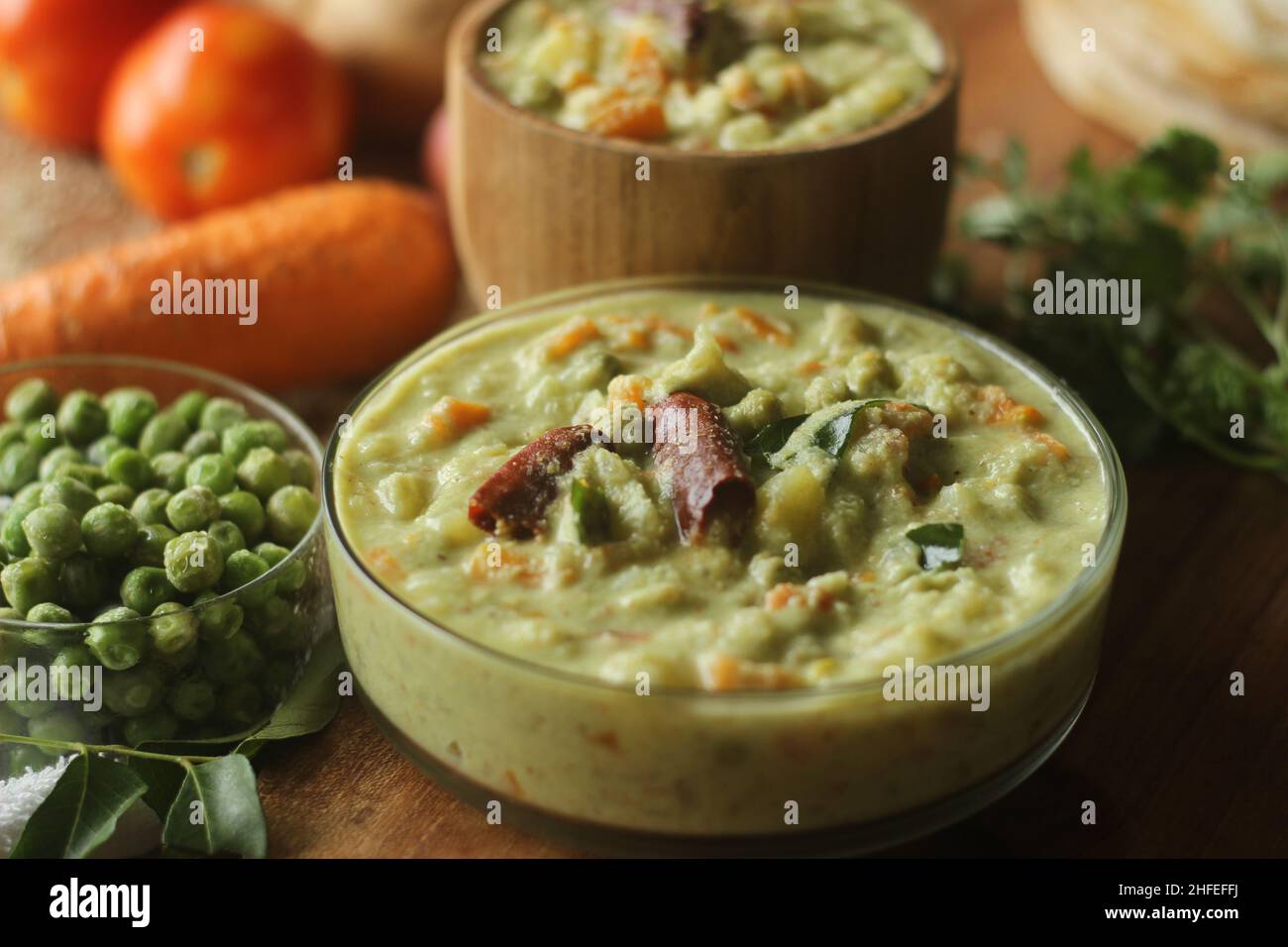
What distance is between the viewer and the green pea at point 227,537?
218 cm

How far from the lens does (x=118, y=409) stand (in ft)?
8.09

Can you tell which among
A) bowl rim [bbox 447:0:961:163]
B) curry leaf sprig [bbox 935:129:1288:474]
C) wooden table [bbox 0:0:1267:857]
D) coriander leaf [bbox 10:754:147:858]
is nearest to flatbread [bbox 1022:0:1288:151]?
curry leaf sprig [bbox 935:129:1288:474]

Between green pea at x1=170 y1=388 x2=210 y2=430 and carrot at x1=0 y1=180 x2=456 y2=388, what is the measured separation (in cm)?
53

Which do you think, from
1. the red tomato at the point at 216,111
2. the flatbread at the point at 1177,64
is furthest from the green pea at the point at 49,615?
the flatbread at the point at 1177,64

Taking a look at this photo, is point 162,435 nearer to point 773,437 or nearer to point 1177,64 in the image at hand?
point 773,437

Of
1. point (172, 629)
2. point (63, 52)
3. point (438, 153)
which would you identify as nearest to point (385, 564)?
point (172, 629)

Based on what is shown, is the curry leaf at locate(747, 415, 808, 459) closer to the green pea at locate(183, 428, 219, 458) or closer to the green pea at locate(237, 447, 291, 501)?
the green pea at locate(237, 447, 291, 501)

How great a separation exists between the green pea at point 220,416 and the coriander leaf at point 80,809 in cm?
69

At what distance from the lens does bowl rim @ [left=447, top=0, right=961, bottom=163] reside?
2514 mm

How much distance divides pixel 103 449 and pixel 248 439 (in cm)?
24

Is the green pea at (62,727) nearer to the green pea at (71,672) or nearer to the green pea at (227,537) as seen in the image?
the green pea at (71,672)

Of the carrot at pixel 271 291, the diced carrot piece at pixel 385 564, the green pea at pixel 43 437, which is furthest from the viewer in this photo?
the carrot at pixel 271 291

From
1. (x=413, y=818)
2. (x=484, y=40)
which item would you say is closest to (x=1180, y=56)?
(x=484, y=40)
